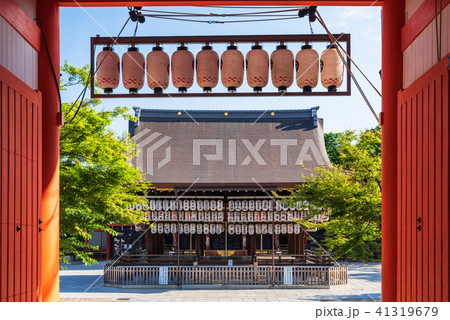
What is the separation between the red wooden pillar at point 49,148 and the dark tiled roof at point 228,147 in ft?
36.7

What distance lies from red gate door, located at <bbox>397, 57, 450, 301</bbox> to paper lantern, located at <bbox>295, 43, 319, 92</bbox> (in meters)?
1.30

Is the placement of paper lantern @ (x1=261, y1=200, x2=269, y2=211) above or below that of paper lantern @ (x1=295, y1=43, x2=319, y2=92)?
below

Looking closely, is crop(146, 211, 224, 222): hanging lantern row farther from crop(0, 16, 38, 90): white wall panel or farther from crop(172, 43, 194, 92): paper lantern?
crop(0, 16, 38, 90): white wall panel

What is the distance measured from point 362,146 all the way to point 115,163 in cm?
570

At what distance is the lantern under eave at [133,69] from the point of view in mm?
A: 5847

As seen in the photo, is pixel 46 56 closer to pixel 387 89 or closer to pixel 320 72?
pixel 320 72

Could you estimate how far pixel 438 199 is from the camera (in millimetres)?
3656

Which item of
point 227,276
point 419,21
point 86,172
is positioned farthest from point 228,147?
point 419,21

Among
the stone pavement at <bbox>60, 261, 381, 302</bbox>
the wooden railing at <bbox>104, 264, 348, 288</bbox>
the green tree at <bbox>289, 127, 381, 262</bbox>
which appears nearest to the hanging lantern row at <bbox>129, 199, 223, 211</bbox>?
the wooden railing at <bbox>104, 264, 348, 288</bbox>

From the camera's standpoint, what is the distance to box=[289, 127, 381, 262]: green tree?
32.6 ft

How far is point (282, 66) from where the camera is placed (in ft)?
18.8

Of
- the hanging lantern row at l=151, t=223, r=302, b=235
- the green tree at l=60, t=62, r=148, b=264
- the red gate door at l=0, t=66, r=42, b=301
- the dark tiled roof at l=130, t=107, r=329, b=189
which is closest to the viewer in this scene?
the red gate door at l=0, t=66, r=42, b=301

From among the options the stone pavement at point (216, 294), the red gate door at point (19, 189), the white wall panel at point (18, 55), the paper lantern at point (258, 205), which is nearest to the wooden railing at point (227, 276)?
the stone pavement at point (216, 294)

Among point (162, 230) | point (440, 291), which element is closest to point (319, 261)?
point (162, 230)
